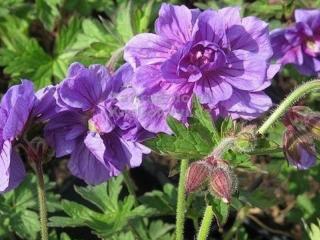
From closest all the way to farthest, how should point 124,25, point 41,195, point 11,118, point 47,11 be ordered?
point 11,118
point 41,195
point 124,25
point 47,11

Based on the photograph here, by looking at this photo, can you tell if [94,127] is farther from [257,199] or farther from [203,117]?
[257,199]

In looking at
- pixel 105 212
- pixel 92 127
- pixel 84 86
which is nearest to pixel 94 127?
pixel 92 127

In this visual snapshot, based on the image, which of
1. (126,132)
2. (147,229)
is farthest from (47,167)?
(126,132)

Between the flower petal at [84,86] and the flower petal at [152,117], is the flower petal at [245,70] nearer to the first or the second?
the flower petal at [152,117]

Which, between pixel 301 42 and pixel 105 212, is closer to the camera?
pixel 105 212

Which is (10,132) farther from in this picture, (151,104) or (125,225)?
(125,225)

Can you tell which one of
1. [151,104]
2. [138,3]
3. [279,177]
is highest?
[151,104]

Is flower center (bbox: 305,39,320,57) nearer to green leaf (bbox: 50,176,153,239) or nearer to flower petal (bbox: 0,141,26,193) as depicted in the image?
green leaf (bbox: 50,176,153,239)
